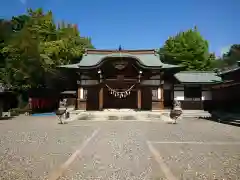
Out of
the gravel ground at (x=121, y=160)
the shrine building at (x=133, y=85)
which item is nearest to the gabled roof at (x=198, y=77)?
the shrine building at (x=133, y=85)

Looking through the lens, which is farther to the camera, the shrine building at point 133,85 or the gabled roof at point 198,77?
the gabled roof at point 198,77

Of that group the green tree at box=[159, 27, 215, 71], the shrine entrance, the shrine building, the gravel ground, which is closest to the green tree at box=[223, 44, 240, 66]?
the green tree at box=[159, 27, 215, 71]

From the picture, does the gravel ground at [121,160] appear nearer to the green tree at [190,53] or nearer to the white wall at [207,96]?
the white wall at [207,96]

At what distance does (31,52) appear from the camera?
104ft

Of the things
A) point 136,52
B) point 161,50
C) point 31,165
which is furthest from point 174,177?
point 161,50

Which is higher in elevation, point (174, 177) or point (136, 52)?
point (136, 52)

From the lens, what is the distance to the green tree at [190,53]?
47.1 m

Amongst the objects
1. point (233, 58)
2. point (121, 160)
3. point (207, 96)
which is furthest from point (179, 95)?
point (233, 58)

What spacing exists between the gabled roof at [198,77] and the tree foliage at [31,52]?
16.5 metres

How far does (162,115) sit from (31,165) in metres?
18.7

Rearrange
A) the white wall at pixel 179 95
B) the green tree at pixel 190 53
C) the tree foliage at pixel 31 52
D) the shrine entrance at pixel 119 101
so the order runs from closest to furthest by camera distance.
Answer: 1. the shrine entrance at pixel 119 101
2. the white wall at pixel 179 95
3. the tree foliage at pixel 31 52
4. the green tree at pixel 190 53

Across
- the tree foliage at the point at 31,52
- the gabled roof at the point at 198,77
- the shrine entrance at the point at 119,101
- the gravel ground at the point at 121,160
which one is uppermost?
the tree foliage at the point at 31,52

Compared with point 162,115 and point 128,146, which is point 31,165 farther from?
point 162,115

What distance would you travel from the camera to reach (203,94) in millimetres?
30406
